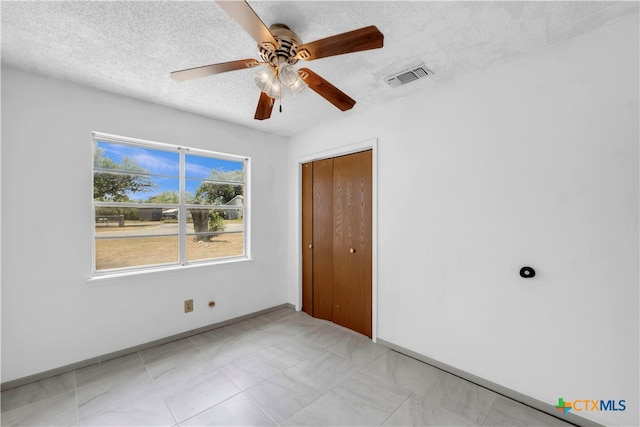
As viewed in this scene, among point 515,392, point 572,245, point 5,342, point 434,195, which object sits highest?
point 434,195

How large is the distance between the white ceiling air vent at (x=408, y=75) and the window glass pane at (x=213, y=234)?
2411mm

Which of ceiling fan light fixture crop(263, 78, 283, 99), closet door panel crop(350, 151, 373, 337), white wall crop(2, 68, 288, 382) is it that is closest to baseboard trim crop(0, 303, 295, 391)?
white wall crop(2, 68, 288, 382)

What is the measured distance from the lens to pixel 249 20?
119 centimetres

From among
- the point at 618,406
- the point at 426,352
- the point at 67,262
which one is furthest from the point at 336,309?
the point at 67,262

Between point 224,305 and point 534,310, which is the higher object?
point 534,310

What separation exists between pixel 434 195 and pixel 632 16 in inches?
60.3

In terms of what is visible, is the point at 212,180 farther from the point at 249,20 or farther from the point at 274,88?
the point at 249,20

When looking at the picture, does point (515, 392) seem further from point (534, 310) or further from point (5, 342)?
point (5, 342)

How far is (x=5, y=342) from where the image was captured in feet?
6.73

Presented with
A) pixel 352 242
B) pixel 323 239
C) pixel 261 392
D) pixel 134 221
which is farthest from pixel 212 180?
pixel 261 392

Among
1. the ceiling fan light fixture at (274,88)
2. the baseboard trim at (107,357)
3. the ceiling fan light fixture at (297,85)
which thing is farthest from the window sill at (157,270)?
the ceiling fan light fixture at (297,85)

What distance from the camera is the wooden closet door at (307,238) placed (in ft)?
12.0

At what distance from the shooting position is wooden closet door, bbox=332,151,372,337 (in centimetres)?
296

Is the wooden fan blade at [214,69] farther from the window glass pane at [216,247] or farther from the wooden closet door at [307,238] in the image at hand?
the wooden closet door at [307,238]
